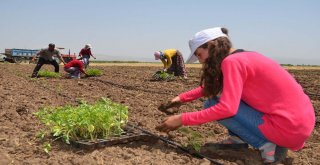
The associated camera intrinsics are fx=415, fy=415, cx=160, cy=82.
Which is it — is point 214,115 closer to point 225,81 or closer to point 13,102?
point 225,81

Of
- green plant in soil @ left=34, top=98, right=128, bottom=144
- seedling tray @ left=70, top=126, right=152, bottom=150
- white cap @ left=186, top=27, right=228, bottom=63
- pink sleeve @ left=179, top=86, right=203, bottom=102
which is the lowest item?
seedling tray @ left=70, top=126, right=152, bottom=150

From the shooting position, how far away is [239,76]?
2.97 metres

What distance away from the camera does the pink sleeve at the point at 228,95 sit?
292cm

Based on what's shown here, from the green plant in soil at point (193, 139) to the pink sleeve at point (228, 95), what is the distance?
2.38ft

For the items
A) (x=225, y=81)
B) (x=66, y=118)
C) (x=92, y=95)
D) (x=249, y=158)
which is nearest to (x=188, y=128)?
(x=249, y=158)

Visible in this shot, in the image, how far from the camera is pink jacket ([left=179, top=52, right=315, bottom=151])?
3.02 metres

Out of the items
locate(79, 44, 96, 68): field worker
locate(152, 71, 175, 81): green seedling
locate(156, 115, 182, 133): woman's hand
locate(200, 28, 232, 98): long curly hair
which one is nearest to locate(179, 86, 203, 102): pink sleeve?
locate(200, 28, 232, 98): long curly hair

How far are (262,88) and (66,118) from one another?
1.73 metres

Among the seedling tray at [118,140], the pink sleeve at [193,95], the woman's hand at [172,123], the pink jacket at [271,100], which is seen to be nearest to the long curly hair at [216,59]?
the pink jacket at [271,100]

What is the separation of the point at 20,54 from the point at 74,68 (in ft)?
81.5

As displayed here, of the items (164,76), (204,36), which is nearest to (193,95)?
(204,36)

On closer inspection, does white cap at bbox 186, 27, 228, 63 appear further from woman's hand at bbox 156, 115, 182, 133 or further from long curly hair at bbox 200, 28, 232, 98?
woman's hand at bbox 156, 115, 182, 133

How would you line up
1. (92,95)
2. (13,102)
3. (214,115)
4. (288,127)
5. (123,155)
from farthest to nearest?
1. (92,95)
2. (13,102)
3. (123,155)
4. (288,127)
5. (214,115)

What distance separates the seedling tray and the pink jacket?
0.85m
